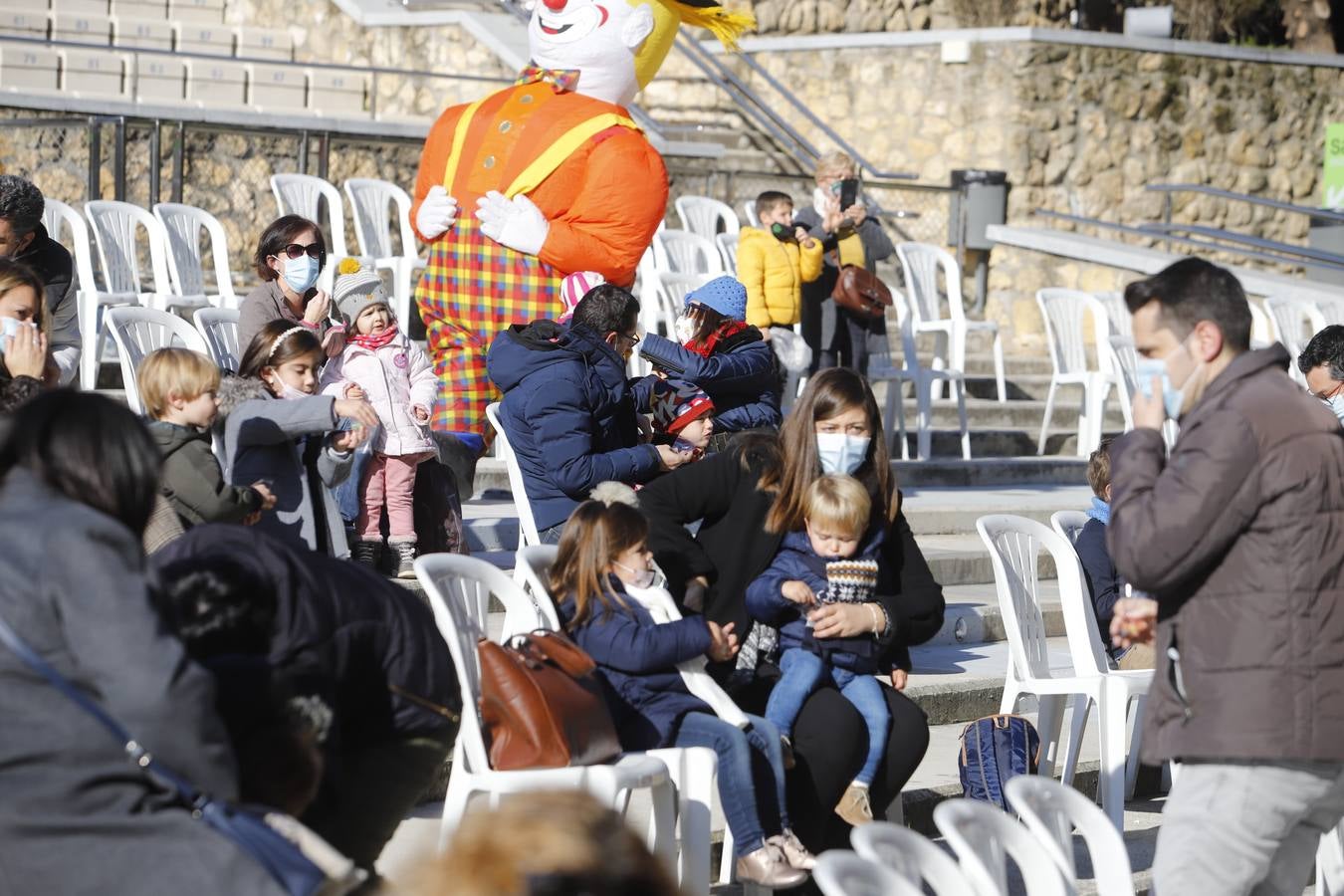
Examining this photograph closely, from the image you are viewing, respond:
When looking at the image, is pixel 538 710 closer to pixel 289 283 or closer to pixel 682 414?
pixel 682 414

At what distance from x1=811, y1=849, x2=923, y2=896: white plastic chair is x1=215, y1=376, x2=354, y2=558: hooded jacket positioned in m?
2.74

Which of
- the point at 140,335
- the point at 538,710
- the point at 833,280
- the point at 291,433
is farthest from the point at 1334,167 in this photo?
the point at 538,710

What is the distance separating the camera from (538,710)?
151 inches

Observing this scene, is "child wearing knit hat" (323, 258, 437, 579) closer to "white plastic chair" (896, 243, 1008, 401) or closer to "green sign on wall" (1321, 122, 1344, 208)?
"white plastic chair" (896, 243, 1008, 401)

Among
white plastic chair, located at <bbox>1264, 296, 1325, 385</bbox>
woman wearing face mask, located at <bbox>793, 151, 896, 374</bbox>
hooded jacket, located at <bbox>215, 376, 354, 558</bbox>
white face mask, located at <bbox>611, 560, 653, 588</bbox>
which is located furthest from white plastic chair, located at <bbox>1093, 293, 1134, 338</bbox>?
white face mask, located at <bbox>611, 560, 653, 588</bbox>

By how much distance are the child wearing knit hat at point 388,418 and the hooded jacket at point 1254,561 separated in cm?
290

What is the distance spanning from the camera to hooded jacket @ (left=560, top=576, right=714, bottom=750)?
4285 mm

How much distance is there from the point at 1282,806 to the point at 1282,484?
59 cm

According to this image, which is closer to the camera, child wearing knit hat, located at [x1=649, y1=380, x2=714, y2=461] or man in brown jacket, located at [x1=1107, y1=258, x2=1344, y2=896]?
man in brown jacket, located at [x1=1107, y1=258, x2=1344, y2=896]

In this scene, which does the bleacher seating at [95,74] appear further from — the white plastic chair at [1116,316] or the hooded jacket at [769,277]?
the white plastic chair at [1116,316]

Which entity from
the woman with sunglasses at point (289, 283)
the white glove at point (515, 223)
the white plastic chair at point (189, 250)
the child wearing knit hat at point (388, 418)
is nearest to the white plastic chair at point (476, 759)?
the child wearing knit hat at point (388, 418)

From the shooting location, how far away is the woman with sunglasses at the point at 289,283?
19.5 feet

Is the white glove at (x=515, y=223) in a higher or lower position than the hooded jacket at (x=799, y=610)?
higher

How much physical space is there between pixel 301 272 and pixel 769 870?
2844mm
